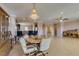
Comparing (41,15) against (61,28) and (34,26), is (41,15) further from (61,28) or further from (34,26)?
→ (61,28)

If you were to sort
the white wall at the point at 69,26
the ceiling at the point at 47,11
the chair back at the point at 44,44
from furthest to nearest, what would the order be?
the chair back at the point at 44,44 → the white wall at the point at 69,26 → the ceiling at the point at 47,11

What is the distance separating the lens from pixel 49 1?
2334 millimetres

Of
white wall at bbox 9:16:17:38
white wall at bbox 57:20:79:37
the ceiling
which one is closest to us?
the ceiling

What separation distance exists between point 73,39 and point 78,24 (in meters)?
0.57

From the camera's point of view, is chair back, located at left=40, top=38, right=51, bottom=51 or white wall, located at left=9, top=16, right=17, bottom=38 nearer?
white wall, located at left=9, top=16, right=17, bottom=38

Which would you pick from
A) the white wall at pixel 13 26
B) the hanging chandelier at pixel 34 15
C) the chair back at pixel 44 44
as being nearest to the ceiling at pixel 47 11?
the hanging chandelier at pixel 34 15

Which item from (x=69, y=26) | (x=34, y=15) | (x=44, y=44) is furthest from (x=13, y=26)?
(x=69, y=26)

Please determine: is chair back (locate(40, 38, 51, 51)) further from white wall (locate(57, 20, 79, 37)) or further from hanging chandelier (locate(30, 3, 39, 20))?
hanging chandelier (locate(30, 3, 39, 20))

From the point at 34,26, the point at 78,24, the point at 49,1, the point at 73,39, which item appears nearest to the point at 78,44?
the point at 73,39

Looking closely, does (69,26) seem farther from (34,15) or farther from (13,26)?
(13,26)

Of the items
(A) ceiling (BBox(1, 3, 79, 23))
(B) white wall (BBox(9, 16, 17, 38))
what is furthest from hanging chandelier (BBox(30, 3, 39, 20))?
(B) white wall (BBox(9, 16, 17, 38))

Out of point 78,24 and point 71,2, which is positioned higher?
point 71,2

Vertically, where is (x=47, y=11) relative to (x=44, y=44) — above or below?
above

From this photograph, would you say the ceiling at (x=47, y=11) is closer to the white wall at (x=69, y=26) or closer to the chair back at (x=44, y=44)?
the white wall at (x=69, y=26)
